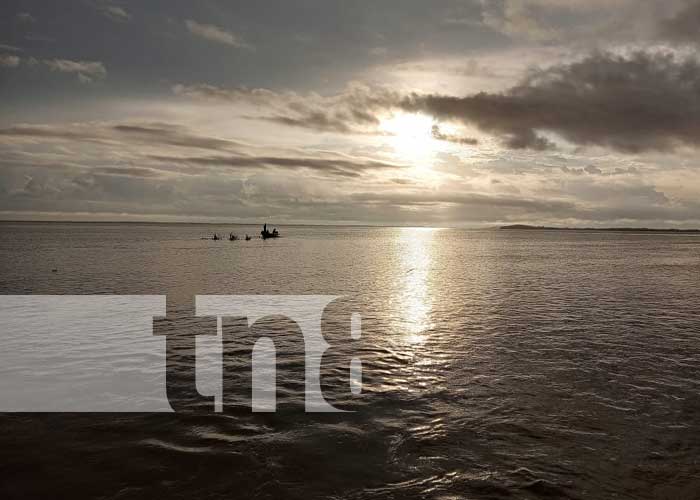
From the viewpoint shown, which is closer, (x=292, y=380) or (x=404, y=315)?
(x=292, y=380)

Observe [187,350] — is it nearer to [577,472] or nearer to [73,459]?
[73,459]

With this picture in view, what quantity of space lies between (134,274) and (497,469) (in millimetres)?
47749

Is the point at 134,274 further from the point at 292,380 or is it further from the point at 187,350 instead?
the point at 292,380

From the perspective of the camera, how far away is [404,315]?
30.5m

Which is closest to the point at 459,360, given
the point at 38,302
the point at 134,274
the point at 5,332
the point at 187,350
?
the point at 187,350

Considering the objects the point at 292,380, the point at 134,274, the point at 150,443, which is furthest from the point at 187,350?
the point at 134,274

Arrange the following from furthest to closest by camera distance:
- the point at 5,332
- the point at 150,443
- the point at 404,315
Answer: the point at 404,315 < the point at 5,332 < the point at 150,443

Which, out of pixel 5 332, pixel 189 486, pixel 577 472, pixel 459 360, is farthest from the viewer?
pixel 5 332

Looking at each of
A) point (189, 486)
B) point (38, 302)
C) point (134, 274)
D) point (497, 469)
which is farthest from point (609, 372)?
point (134, 274)

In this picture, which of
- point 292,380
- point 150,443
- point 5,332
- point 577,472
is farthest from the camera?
point 5,332

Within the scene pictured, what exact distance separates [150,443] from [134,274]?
42.4 meters

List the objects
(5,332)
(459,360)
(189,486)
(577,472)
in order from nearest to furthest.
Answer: (189,486), (577,472), (459,360), (5,332)

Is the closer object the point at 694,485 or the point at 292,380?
the point at 694,485

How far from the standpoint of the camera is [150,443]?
11922 mm
